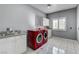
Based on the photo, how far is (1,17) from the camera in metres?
2.41

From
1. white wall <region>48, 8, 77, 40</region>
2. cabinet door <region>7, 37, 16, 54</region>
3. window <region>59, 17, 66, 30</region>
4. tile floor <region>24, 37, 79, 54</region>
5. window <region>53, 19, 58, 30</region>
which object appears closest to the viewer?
cabinet door <region>7, 37, 16, 54</region>

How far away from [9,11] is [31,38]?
1548 mm

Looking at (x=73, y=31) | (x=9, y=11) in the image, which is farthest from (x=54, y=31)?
(x=9, y=11)

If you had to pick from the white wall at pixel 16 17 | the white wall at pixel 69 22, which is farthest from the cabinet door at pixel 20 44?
the white wall at pixel 69 22

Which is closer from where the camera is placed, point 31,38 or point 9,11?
point 9,11

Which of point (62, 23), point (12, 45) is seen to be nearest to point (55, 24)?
point (62, 23)

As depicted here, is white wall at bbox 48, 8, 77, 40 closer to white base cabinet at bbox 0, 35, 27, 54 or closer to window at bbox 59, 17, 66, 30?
window at bbox 59, 17, 66, 30

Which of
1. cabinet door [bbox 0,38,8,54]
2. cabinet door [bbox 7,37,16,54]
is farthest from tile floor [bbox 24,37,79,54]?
cabinet door [bbox 0,38,8,54]

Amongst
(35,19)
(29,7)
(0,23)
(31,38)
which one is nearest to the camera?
(0,23)

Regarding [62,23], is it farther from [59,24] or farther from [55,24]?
[55,24]

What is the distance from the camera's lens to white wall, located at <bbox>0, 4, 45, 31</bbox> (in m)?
2.50

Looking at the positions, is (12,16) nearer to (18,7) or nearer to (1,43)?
(18,7)

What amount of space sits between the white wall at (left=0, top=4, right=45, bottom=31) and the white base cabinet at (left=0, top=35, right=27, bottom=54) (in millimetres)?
919

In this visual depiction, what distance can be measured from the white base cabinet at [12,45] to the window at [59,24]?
13.1 feet
